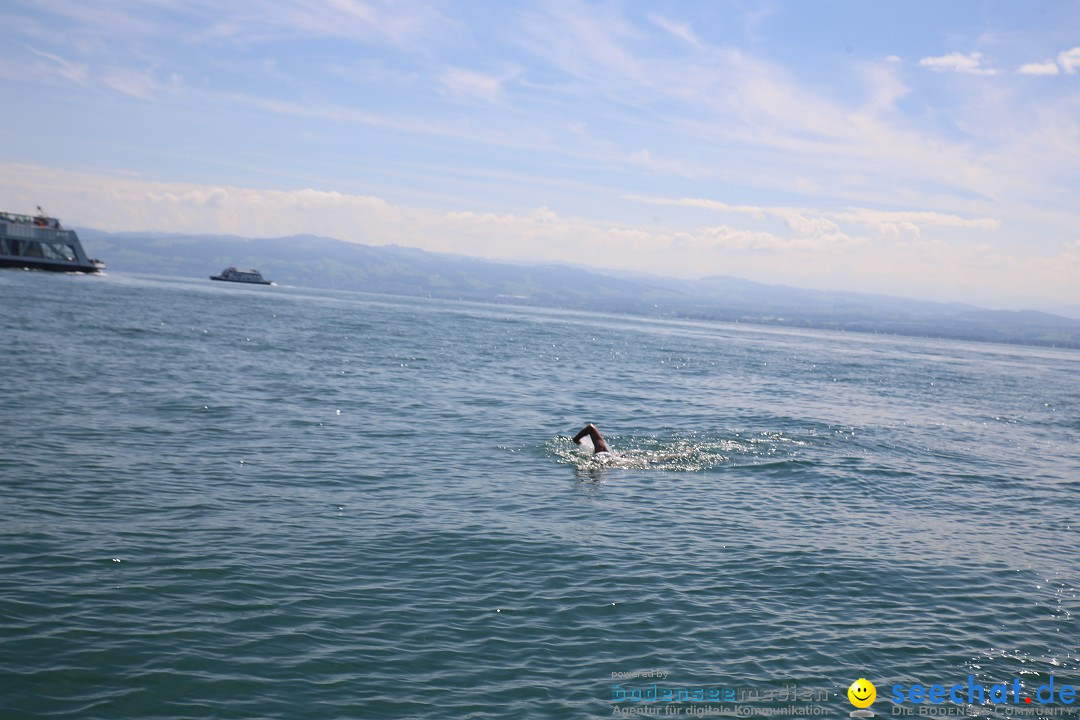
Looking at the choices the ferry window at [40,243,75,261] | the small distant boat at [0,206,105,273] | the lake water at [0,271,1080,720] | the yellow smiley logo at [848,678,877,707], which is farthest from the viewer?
the ferry window at [40,243,75,261]

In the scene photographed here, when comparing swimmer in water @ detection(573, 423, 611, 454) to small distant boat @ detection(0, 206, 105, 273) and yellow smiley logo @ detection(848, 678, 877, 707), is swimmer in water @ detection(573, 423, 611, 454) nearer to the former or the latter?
yellow smiley logo @ detection(848, 678, 877, 707)

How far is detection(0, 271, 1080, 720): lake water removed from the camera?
11.3 metres

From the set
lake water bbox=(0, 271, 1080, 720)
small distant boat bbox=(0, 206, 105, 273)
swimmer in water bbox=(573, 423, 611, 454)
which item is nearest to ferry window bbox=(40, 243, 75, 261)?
small distant boat bbox=(0, 206, 105, 273)

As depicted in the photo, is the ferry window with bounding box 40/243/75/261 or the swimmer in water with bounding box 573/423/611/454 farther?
the ferry window with bounding box 40/243/75/261

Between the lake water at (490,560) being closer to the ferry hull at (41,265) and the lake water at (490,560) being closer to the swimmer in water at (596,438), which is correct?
the swimmer in water at (596,438)

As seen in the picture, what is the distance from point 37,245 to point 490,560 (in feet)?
507

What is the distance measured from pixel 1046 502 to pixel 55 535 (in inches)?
1183

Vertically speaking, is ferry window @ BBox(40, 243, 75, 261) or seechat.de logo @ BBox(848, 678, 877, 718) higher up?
ferry window @ BBox(40, 243, 75, 261)

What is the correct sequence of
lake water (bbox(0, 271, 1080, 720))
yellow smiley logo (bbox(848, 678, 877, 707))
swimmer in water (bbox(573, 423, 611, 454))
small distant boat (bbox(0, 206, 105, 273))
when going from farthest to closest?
small distant boat (bbox(0, 206, 105, 273)), swimmer in water (bbox(573, 423, 611, 454)), yellow smiley logo (bbox(848, 678, 877, 707)), lake water (bbox(0, 271, 1080, 720))

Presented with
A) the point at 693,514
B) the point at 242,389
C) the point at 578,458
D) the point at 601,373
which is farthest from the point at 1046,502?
the point at 601,373

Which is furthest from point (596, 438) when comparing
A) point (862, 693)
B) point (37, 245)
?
point (37, 245)

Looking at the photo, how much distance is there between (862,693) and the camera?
38.8 ft

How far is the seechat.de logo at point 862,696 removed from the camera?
11.3 meters

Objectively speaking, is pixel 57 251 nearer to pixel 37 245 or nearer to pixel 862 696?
pixel 37 245
